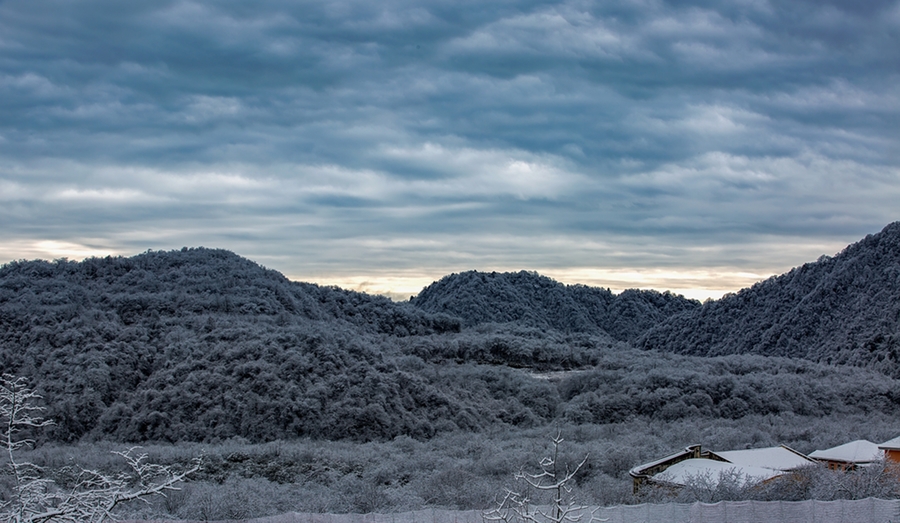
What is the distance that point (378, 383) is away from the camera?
29.9m

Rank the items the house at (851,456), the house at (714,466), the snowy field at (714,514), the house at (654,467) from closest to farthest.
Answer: the snowy field at (714,514) < the house at (714,466) < the house at (654,467) < the house at (851,456)

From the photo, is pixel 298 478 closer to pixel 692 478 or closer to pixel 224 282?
pixel 692 478

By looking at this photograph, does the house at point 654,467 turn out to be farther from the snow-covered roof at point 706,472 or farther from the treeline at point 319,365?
the treeline at point 319,365

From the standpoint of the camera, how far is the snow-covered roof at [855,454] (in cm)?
1950

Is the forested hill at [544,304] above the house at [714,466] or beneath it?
above

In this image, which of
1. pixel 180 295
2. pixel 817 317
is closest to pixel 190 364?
pixel 180 295

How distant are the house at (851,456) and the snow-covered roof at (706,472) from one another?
312 centimetres

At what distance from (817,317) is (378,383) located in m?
34.4

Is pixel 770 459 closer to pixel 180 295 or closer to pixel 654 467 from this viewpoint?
pixel 654 467

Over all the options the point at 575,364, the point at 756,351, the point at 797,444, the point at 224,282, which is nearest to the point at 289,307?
the point at 224,282

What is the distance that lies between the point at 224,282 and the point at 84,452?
1837 cm

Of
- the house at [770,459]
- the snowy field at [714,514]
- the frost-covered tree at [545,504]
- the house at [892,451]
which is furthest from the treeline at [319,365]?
the house at [892,451]

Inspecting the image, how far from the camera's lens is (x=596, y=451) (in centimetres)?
2294

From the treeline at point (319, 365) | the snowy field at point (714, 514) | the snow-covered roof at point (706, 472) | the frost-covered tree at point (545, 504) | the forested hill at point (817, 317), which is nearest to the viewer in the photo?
the frost-covered tree at point (545, 504)
